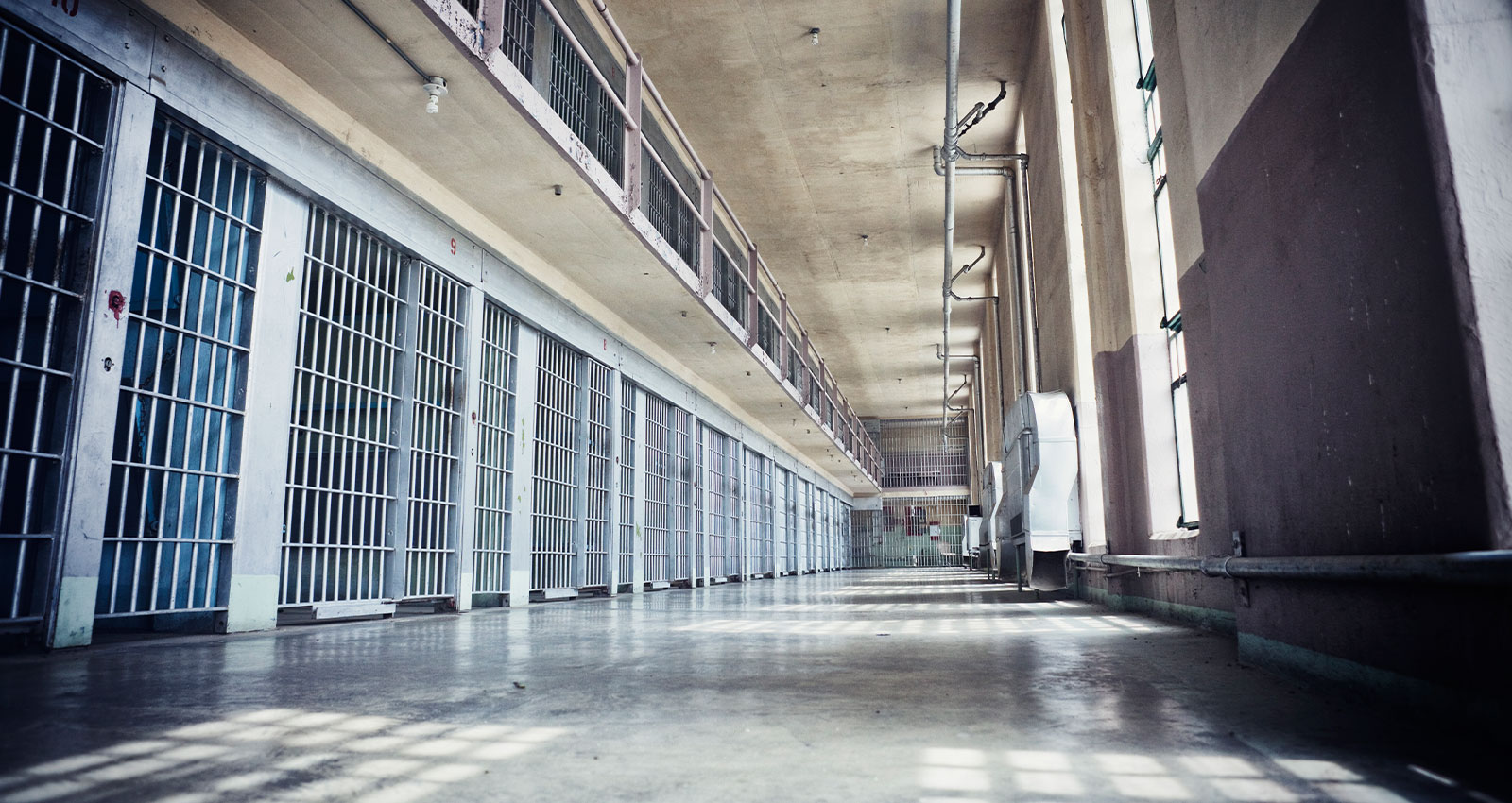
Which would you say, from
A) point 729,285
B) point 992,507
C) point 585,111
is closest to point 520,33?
point 585,111

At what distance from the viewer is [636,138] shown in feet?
32.5

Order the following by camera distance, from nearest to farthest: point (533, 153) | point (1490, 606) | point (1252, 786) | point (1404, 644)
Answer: point (1252, 786)
point (1490, 606)
point (1404, 644)
point (533, 153)

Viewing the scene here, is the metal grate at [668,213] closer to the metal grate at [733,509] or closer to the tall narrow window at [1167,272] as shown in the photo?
the tall narrow window at [1167,272]

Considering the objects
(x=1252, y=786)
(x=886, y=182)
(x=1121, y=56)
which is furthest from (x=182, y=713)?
(x=886, y=182)

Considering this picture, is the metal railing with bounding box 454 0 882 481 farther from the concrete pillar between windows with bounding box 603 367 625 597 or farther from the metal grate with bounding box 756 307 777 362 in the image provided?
the concrete pillar between windows with bounding box 603 367 625 597

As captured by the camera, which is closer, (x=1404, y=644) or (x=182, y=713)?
(x=1404, y=644)

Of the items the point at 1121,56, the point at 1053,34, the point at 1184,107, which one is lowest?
the point at 1184,107

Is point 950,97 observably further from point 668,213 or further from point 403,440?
point 403,440

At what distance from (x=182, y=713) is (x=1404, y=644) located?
154 inches

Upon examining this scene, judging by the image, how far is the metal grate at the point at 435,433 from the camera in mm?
8609

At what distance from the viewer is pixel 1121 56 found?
8086 millimetres

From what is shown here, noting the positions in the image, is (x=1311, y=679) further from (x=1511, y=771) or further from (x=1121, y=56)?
(x=1121, y=56)

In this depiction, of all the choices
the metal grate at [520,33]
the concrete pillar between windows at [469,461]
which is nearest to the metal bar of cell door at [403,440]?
the concrete pillar between windows at [469,461]

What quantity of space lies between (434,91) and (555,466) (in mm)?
6000
